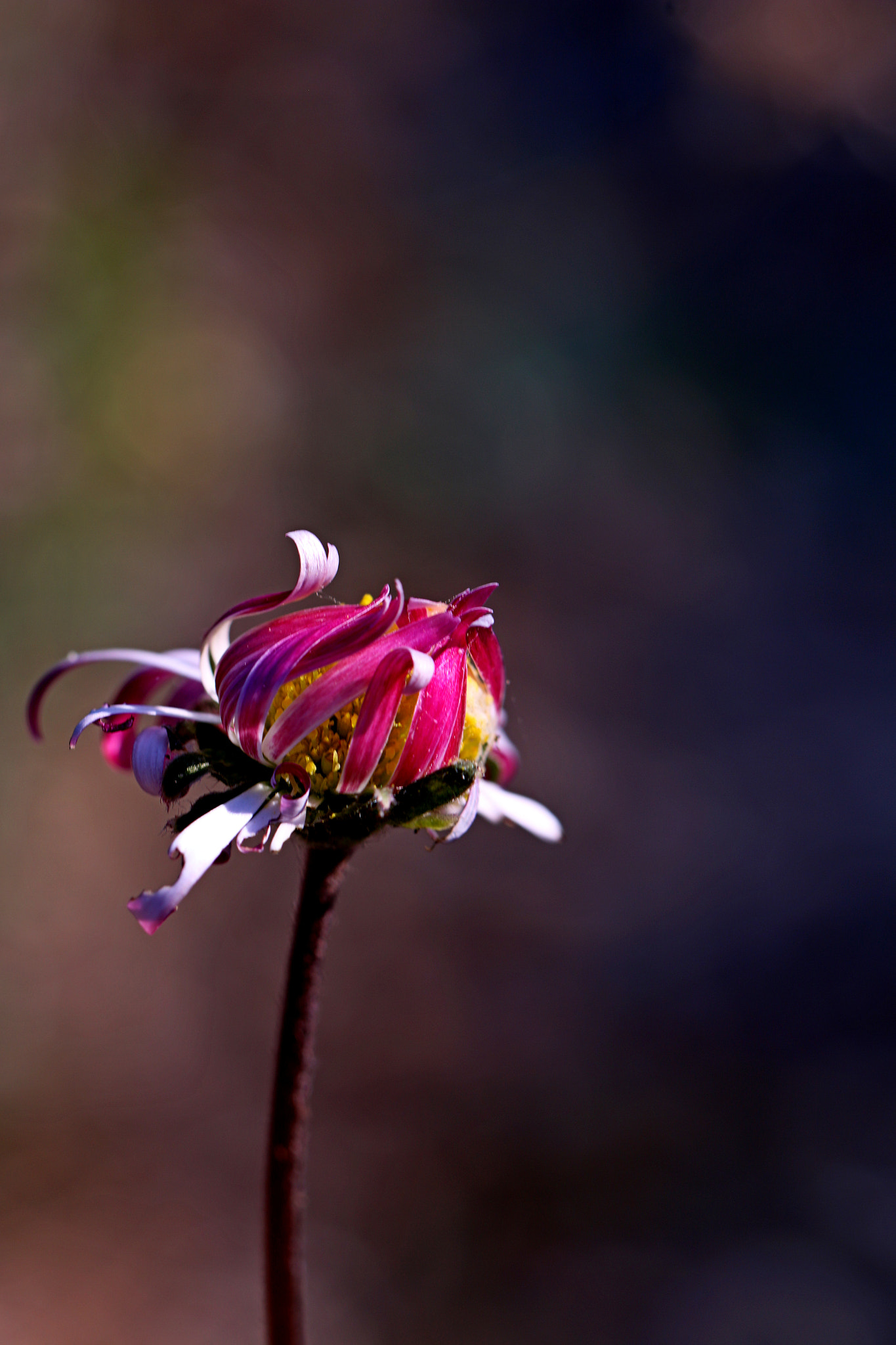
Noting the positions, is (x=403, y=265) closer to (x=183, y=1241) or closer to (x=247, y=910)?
(x=247, y=910)

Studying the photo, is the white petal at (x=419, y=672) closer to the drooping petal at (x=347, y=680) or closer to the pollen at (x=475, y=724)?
the drooping petal at (x=347, y=680)

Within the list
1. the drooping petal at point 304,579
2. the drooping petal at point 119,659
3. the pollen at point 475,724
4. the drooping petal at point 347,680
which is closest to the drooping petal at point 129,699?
the drooping petal at point 119,659

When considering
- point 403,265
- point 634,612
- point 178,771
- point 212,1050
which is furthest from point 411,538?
point 178,771

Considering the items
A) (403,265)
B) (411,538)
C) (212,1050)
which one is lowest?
(212,1050)

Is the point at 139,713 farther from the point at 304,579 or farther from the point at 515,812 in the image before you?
the point at 515,812

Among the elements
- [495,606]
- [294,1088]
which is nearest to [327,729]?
[294,1088]

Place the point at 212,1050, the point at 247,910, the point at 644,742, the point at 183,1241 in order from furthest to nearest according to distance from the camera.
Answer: the point at 644,742
the point at 247,910
the point at 212,1050
the point at 183,1241
